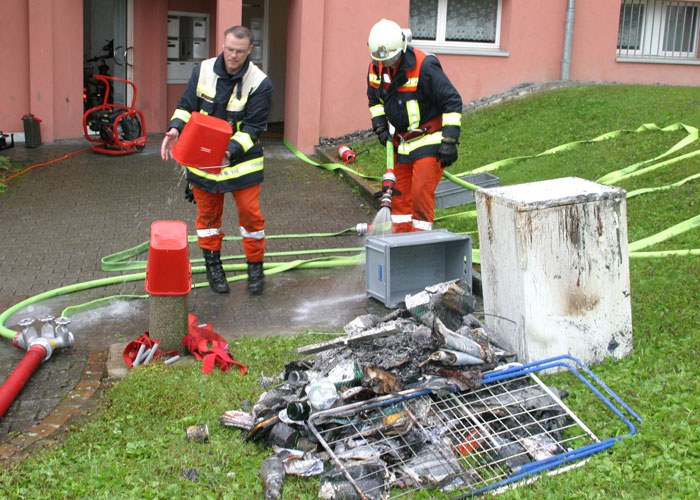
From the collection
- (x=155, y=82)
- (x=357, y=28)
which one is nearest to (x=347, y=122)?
(x=357, y=28)

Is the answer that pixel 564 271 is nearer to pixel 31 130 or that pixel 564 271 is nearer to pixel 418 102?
pixel 418 102

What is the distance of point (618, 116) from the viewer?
1149cm

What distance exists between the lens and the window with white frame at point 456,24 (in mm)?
14086

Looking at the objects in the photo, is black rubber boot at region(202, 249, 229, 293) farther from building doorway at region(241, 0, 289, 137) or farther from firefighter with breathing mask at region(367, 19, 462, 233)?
building doorway at region(241, 0, 289, 137)

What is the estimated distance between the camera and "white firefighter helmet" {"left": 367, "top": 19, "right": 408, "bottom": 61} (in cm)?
657

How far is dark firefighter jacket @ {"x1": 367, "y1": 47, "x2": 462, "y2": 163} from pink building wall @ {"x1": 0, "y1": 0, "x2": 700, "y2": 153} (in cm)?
629

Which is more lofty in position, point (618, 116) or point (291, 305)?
point (618, 116)

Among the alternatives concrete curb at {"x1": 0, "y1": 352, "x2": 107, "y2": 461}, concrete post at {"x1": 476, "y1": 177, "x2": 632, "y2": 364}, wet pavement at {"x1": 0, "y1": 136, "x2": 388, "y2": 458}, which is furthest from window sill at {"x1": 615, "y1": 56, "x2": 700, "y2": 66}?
concrete curb at {"x1": 0, "y1": 352, "x2": 107, "y2": 461}

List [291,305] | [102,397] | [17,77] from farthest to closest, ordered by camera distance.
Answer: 1. [17,77]
2. [291,305]
3. [102,397]

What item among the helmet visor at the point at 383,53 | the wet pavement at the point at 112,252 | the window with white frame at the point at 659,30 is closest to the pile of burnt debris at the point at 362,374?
the wet pavement at the point at 112,252

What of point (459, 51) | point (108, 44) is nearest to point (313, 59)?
point (459, 51)

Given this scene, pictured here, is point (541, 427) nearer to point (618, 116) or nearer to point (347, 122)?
point (618, 116)

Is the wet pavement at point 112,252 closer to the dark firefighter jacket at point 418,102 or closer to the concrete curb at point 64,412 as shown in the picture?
the concrete curb at point 64,412

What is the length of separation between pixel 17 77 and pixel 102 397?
9447 mm
